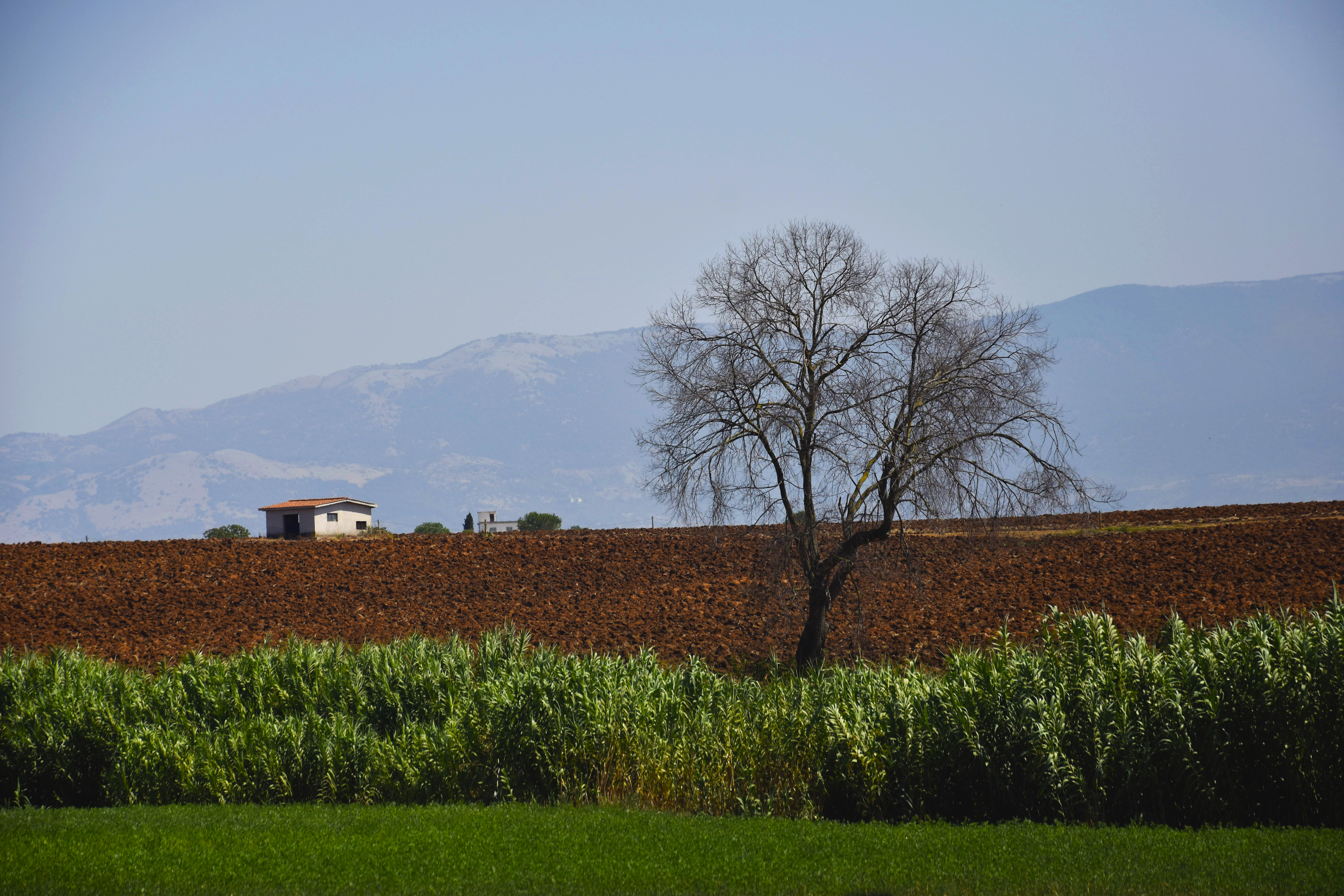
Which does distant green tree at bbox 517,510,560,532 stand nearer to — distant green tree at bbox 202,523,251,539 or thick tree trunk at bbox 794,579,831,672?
distant green tree at bbox 202,523,251,539

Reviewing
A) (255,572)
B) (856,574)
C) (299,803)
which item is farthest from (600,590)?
(299,803)

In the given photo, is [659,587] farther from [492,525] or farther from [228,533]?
[228,533]

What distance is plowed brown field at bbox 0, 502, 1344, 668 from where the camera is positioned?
1967 cm

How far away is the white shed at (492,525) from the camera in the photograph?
41500 millimetres

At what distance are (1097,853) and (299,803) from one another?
8338 mm

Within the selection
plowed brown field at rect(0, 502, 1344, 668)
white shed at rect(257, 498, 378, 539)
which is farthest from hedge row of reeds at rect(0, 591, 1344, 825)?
A: white shed at rect(257, 498, 378, 539)

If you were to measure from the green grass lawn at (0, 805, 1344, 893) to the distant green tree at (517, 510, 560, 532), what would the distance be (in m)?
41.0

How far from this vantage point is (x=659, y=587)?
82.3 ft

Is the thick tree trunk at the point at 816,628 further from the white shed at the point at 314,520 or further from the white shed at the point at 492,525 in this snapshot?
the white shed at the point at 314,520

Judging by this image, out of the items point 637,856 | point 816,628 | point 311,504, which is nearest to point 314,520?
point 311,504

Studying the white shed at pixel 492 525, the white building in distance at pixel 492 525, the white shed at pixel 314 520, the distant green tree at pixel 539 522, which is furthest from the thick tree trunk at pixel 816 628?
the distant green tree at pixel 539 522

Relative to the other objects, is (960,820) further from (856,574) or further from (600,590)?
(600,590)

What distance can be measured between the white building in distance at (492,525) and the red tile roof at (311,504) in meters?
4.40

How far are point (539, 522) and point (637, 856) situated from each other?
46.5 m
